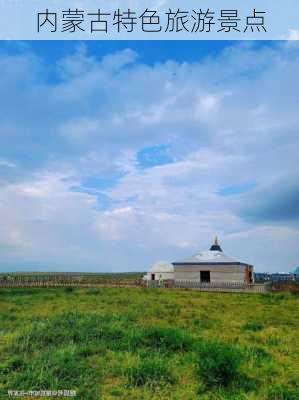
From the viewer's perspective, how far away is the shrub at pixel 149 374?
565cm

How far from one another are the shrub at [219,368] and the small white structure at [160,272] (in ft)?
121

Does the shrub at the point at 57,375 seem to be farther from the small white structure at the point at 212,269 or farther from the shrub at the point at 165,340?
the small white structure at the point at 212,269

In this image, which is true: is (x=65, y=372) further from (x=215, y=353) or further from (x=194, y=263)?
(x=194, y=263)

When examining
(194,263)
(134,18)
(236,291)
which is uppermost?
(134,18)

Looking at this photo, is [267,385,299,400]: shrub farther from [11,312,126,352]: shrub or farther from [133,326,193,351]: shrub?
[11,312,126,352]: shrub

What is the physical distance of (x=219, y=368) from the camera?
588 cm

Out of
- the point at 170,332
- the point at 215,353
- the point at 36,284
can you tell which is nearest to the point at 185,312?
the point at 170,332

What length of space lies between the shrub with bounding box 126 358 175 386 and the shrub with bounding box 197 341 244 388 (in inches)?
20.3

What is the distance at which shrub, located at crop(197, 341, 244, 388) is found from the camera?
18.6 feet

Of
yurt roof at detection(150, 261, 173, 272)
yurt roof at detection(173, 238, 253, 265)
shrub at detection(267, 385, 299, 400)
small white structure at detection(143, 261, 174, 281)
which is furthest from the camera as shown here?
yurt roof at detection(150, 261, 173, 272)

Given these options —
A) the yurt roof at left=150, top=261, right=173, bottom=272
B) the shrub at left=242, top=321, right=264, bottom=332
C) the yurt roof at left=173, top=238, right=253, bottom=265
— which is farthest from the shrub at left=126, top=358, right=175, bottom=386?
the yurt roof at left=150, top=261, right=173, bottom=272

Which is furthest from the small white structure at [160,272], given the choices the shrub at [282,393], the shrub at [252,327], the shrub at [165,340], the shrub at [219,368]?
the shrub at [282,393]

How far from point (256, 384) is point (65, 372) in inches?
115

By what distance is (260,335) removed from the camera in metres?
9.90
